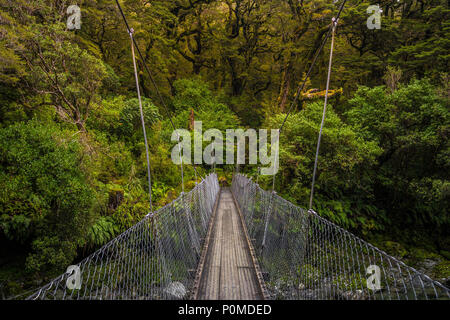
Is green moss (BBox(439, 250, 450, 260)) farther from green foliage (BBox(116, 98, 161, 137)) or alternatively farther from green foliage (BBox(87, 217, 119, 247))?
green foliage (BBox(116, 98, 161, 137))

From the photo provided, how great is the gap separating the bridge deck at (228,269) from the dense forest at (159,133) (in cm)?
227

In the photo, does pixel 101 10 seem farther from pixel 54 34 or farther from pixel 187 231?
pixel 187 231

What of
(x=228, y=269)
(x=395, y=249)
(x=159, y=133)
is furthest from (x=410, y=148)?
(x=159, y=133)

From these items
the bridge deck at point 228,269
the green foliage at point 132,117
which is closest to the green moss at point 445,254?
the bridge deck at point 228,269

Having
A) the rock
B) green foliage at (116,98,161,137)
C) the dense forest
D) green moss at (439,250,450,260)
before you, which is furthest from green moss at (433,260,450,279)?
green foliage at (116,98,161,137)

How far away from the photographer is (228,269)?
2.74m

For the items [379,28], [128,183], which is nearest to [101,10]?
[128,183]

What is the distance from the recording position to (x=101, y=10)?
810cm

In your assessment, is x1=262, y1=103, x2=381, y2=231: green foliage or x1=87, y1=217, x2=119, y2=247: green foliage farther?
x1=262, y1=103, x2=381, y2=231: green foliage

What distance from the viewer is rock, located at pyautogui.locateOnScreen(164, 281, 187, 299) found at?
2.13 m

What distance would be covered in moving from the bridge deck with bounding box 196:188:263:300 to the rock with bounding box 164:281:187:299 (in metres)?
0.15

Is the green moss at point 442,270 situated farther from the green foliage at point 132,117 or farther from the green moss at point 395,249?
the green foliage at point 132,117

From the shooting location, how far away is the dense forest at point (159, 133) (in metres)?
3.85
